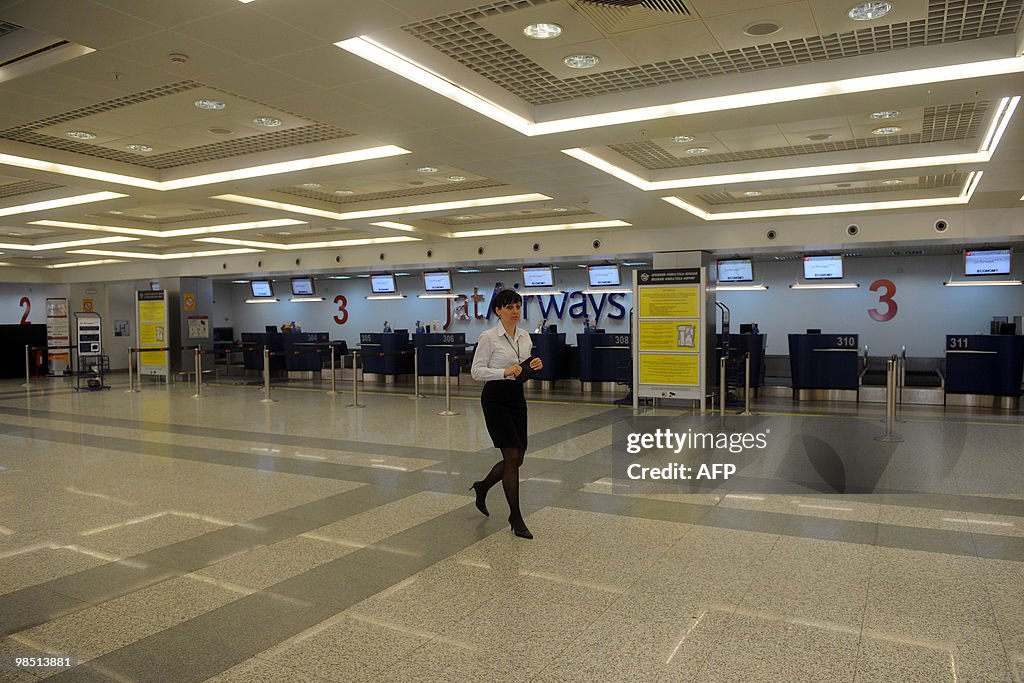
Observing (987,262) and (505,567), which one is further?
(987,262)

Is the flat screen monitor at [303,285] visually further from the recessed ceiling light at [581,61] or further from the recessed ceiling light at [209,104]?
the recessed ceiling light at [581,61]

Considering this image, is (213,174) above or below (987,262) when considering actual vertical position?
above

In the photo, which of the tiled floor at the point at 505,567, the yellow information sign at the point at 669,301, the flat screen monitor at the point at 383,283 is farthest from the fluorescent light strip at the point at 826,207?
the flat screen monitor at the point at 383,283

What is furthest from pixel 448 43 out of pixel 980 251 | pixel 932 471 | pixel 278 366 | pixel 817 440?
pixel 278 366

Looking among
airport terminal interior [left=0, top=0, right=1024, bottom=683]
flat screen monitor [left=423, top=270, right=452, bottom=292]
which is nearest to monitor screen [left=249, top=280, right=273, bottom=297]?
flat screen monitor [left=423, top=270, right=452, bottom=292]

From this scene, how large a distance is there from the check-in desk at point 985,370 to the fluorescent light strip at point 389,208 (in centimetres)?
775

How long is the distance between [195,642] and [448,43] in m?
4.17

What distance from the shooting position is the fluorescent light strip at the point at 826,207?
1121cm

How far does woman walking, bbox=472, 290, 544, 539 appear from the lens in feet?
16.5

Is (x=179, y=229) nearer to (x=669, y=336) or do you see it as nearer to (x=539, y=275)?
(x=539, y=275)

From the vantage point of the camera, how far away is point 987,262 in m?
13.0

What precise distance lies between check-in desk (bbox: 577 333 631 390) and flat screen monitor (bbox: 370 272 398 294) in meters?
7.41

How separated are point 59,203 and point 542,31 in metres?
9.13

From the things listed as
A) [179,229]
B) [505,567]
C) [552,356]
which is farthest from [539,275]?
[505,567]
